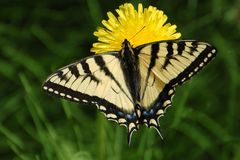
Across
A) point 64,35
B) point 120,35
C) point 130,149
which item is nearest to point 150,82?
point 120,35

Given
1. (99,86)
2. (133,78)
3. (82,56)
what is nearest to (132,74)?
(133,78)

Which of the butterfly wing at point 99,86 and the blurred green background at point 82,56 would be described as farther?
the blurred green background at point 82,56

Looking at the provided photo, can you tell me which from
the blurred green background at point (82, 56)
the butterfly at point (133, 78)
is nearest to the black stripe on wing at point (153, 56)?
the butterfly at point (133, 78)

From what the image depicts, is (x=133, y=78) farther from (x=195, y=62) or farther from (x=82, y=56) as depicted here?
(x=82, y=56)

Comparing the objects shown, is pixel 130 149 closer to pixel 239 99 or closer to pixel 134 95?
pixel 134 95

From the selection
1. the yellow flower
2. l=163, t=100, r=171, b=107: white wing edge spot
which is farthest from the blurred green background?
the yellow flower

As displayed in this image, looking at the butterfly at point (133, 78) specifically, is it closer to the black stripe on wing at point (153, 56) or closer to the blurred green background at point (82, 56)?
the black stripe on wing at point (153, 56)

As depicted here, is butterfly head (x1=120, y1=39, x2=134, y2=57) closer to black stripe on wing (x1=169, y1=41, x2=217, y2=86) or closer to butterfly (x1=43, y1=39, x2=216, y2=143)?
butterfly (x1=43, y1=39, x2=216, y2=143)
